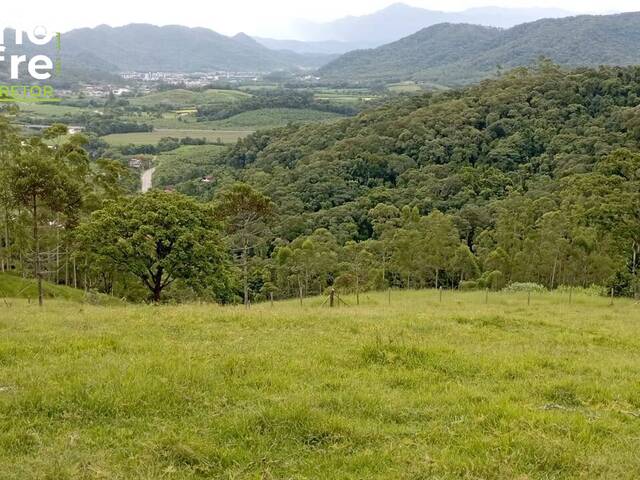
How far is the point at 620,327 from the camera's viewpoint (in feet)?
53.5

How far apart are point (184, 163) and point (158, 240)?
86656 millimetres

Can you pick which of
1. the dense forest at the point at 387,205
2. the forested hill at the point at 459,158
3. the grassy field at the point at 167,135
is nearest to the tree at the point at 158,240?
the dense forest at the point at 387,205

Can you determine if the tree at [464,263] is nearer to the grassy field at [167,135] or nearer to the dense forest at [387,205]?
the dense forest at [387,205]

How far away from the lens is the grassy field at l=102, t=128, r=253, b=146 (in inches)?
5364

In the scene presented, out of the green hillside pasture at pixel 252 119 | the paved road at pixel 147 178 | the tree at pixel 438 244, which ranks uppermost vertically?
the green hillside pasture at pixel 252 119

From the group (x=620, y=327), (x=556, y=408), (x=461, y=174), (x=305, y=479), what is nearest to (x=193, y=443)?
(x=305, y=479)

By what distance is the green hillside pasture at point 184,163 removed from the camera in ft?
333

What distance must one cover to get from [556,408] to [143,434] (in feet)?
17.6

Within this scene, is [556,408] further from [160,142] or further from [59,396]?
[160,142]

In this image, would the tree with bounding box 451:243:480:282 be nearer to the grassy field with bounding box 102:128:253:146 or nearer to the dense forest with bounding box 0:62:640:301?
the dense forest with bounding box 0:62:640:301

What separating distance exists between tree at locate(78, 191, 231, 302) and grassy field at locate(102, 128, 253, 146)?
107740mm

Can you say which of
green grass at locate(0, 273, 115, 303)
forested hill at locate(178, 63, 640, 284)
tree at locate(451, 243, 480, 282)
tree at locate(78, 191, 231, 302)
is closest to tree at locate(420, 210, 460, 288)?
tree at locate(451, 243, 480, 282)

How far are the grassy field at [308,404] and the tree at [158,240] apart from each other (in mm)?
14241

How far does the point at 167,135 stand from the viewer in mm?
147875
